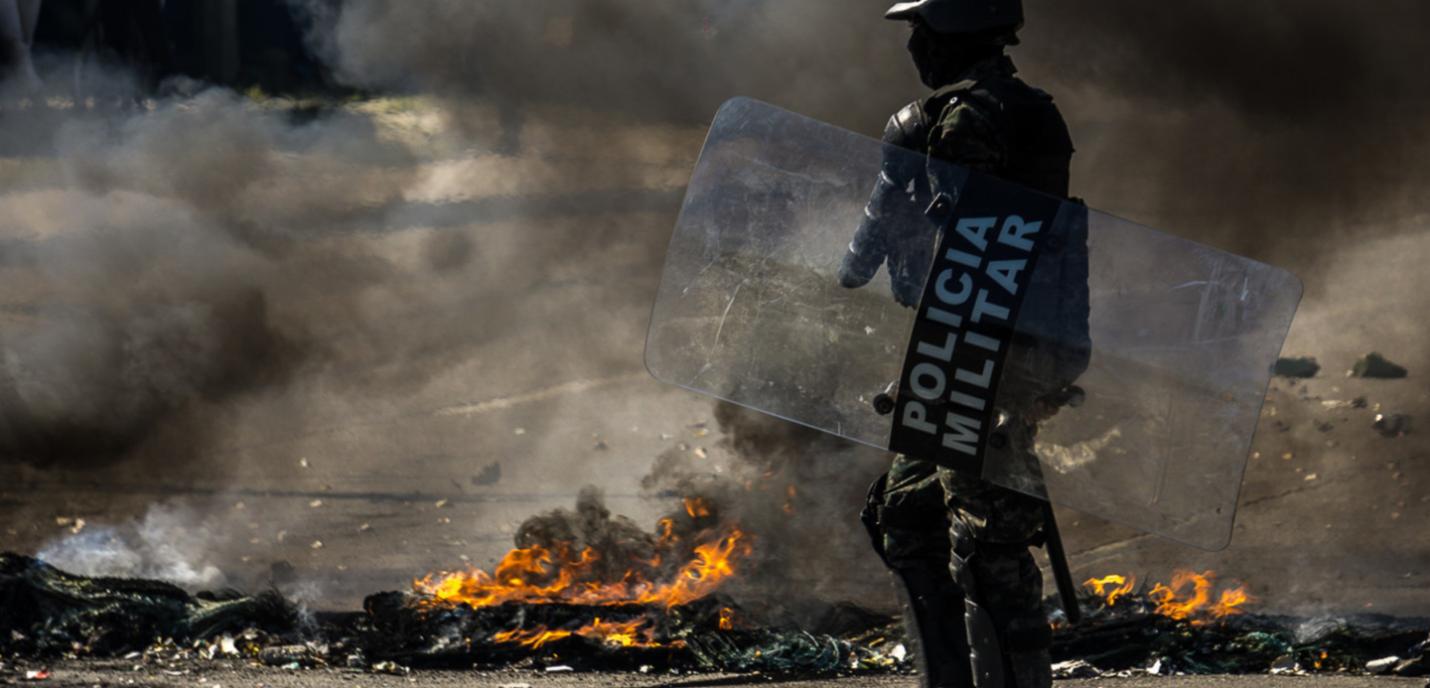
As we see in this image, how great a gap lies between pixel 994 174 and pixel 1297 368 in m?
3.89

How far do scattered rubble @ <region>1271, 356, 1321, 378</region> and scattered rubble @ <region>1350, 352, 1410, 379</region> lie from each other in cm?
15

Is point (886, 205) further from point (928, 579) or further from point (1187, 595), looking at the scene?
point (1187, 595)

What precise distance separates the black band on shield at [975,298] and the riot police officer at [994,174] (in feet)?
0.15

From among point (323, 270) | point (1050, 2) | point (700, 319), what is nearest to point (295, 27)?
point (323, 270)

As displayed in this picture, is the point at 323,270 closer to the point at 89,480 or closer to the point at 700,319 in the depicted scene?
the point at 89,480

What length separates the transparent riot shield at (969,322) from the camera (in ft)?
10.1

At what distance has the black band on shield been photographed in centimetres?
308

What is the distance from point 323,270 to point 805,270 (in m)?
4.66

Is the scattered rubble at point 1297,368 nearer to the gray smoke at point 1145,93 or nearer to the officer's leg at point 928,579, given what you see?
the gray smoke at point 1145,93

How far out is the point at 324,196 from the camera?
322 inches

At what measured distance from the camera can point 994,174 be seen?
3.09 metres

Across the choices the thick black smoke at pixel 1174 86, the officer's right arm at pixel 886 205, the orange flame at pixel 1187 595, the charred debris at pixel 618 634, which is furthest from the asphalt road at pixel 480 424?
the officer's right arm at pixel 886 205

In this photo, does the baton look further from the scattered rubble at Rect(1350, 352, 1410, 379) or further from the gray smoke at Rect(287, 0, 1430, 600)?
the gray smoke at Rect(287, 0, 1430, 600)

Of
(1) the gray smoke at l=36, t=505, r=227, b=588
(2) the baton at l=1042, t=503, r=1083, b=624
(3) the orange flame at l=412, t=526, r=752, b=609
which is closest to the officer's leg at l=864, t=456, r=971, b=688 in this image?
(2) the baton at l=1042, t=503, r=1083, b=624
